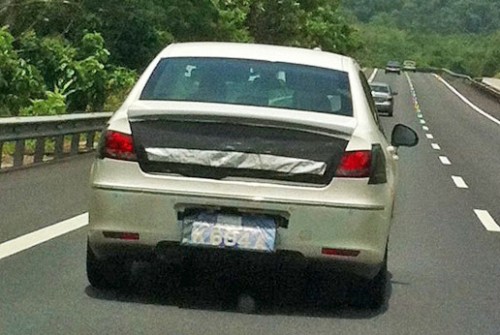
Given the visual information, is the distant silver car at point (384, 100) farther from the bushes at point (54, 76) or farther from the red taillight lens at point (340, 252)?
the red taillight lens at point (340, 252)

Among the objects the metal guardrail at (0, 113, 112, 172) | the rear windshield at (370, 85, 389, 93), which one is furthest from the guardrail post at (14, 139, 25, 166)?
the rear windshield at (370, 85, 389, 93)

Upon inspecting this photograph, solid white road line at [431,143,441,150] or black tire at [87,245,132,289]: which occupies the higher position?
black tire at [87,245,132,289]

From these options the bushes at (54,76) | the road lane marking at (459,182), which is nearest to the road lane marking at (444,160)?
the road lane marking at (459,182)

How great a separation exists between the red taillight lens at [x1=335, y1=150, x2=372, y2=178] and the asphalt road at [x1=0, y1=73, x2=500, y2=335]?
845 mm

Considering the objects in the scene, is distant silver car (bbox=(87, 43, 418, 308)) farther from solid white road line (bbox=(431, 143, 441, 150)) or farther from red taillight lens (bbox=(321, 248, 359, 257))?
solid white road line (bbox=(431, 143, 441, 150))

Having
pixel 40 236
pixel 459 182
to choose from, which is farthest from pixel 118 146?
pixel 459 182

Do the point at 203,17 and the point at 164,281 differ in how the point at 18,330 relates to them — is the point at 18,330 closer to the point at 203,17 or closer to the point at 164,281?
the point at 164,281

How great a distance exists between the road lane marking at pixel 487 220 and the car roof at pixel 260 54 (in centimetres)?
490

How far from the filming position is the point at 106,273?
8219 mm

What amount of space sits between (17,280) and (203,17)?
35098 mm

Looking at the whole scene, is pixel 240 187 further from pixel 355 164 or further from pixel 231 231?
pixel 355 164

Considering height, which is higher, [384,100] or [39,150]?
[39,150]

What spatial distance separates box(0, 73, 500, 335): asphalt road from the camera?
24.3 feet

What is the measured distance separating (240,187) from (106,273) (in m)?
1.24
